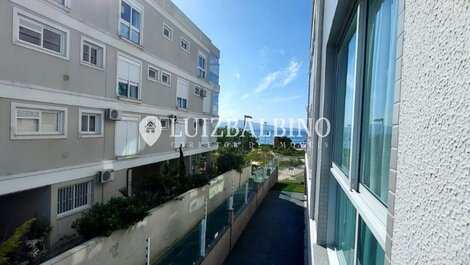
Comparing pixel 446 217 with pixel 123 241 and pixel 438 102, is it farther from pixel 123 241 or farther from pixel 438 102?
pixel 123 241

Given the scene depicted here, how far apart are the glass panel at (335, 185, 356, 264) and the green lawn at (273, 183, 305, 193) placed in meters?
16.7

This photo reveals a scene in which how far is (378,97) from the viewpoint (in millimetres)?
1757

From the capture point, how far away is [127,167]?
1056 cm

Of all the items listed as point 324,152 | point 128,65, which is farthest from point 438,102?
point 128,65

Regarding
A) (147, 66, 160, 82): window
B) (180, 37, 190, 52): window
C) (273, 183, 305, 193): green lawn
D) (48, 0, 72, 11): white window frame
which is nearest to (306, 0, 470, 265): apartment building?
(48, 0, 72, 11): white window frame

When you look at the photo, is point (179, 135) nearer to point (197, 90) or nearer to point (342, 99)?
point (197, 90)

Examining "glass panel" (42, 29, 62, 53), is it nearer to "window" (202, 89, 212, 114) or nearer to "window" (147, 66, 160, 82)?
"window" (147, 66, 160, 82)

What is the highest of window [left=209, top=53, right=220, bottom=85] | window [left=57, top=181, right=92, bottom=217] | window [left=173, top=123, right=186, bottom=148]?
window [left=209, top=53, right=220, bottom=85]

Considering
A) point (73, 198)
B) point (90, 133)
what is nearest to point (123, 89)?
point (90, 133)

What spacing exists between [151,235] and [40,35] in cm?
608

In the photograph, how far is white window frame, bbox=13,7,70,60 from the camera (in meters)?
6.18

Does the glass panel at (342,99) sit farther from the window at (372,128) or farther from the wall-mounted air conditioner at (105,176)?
the wall-mounted air conditioner at (105,176)

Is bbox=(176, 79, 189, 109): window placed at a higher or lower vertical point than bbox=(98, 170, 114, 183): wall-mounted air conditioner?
higher

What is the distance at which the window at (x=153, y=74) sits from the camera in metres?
11.8
